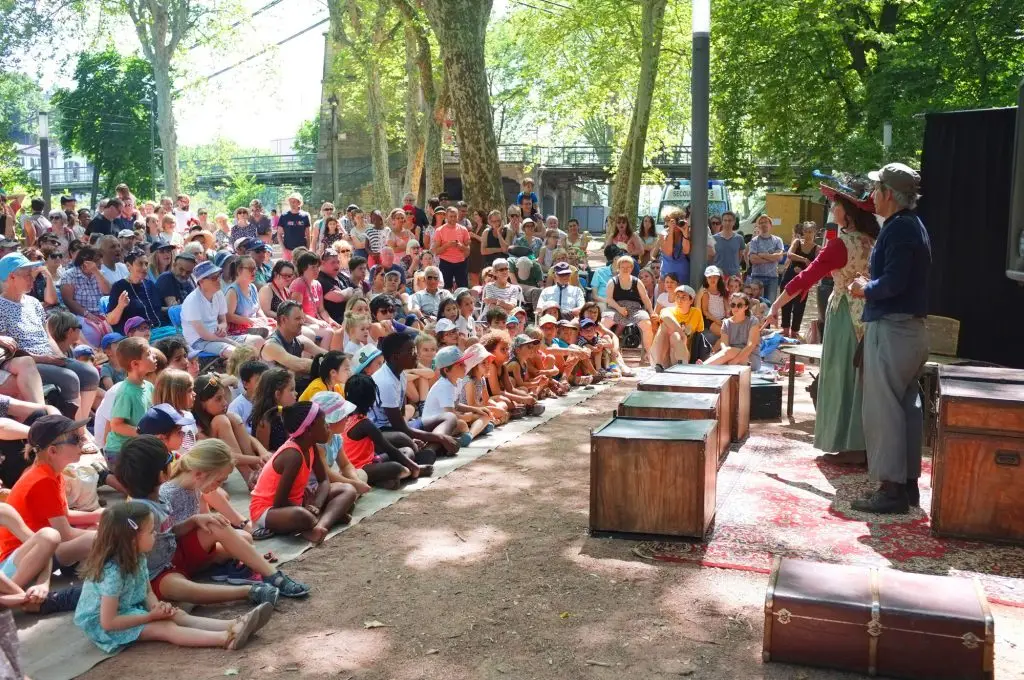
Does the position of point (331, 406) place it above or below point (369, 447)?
above

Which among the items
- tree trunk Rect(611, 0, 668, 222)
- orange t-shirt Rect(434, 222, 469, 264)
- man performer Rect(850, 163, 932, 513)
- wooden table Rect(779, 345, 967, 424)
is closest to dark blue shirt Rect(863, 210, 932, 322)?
man performer Rect(850, 163, 932, 513)

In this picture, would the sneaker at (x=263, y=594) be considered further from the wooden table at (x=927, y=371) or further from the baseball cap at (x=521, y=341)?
the baseball cap at (x=521, y=341)

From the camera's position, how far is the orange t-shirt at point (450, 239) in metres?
13.6

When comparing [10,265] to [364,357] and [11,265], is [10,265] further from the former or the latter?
[364,357]

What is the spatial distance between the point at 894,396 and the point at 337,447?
3.40m

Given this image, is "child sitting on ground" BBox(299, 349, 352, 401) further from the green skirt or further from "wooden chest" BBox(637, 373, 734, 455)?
the green skirt

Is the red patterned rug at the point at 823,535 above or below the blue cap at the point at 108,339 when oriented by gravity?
below

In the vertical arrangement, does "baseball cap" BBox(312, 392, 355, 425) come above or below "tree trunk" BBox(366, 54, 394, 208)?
below

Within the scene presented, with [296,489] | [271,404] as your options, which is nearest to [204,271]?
[271,404]

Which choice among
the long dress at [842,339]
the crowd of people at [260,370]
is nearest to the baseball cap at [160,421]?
the crowd of people at [260,370]

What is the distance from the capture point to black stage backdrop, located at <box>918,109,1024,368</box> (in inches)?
359

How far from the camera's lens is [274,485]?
5.74 m

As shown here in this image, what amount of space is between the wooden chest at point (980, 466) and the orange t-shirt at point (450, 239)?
8.96 m

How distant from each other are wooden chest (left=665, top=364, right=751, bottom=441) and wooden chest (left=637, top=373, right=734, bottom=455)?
10cm
